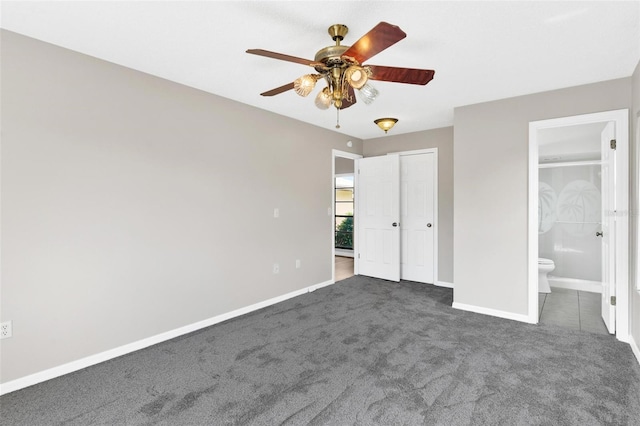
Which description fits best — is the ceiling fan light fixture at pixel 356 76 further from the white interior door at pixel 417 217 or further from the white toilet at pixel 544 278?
the white toilet at pixel 544 278

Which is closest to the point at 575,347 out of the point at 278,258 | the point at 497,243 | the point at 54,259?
the point at 497,243

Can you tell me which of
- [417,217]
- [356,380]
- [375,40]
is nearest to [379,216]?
[417,217]

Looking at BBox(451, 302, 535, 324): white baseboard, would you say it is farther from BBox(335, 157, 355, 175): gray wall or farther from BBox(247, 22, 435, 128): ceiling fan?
BBox(335, 157, 355, 175): gray wall

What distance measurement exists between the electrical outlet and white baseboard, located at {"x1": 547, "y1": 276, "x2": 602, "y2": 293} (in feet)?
21.1

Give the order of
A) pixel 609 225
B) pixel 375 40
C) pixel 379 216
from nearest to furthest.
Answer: pixel 375 40 < pixel 609 225 < pixel 379 216

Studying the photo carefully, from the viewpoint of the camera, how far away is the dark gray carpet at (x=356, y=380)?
196cm

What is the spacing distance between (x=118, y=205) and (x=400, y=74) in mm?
2475

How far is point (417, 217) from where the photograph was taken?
528 cm

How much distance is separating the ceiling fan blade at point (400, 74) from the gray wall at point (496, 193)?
2.04m

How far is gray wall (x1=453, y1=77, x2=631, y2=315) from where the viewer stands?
11.3 ft

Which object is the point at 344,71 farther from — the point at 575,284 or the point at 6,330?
the point at 575,284

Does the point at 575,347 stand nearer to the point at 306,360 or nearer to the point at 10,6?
the point at 306,360

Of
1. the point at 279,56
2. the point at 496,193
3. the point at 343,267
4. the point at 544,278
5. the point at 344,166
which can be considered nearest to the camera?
the point at 279,56

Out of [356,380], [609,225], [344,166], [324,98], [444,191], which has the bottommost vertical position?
[356,380]
